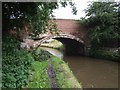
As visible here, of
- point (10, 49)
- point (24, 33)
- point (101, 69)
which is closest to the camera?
point (10, 49)

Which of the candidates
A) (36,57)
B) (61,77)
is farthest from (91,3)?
(61,77)

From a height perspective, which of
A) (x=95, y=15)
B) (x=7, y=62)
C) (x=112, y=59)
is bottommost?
(x=112, y=59)

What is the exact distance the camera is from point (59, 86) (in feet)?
28.2

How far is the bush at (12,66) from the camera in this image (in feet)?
22.9

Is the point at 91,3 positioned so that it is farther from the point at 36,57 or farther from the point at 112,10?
the point at 36,57

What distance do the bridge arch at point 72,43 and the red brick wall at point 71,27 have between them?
0.44 metres

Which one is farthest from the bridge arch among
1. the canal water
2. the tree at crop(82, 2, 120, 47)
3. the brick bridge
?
the canal water

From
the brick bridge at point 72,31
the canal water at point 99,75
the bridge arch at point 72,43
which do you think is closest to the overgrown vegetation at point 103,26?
the brick bridge at point 72,31

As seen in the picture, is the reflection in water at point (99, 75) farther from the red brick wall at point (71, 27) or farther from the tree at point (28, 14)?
the red brick wall at point (71, 27)

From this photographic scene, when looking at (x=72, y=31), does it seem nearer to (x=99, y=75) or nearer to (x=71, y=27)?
(x=71, y=27)

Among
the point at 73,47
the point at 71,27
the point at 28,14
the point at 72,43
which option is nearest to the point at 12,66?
the point at 28,14

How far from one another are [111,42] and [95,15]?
2.47 metres

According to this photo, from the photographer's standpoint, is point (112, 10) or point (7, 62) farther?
point (112, 10)

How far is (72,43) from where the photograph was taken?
24391 millimetres
